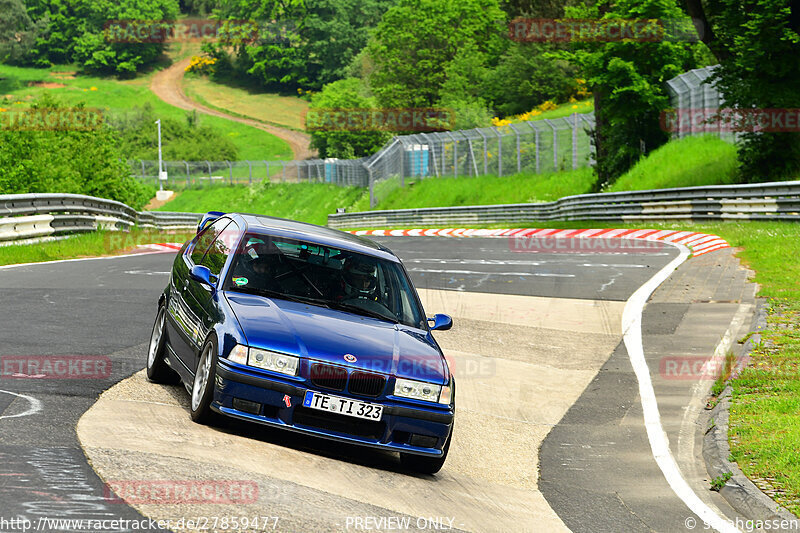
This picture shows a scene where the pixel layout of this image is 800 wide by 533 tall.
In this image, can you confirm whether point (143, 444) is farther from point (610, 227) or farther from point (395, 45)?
point (395, 45)

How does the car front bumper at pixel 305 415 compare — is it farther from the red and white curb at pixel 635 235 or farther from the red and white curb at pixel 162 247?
the red and white curb at pixel 162 247

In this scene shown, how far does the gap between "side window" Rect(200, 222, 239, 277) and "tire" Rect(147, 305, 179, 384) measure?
0.70 metres

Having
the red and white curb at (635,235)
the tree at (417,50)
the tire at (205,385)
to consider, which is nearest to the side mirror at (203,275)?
the tire at (205,385)

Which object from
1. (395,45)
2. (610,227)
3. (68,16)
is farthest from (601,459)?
(68,16)

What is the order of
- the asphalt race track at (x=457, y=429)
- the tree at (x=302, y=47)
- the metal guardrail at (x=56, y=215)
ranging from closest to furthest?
1. the asphalt race track at (x=457, y=429)
2. the metal guardrail at (x=56, y=215)
3. the tree at (x=302, y=47)

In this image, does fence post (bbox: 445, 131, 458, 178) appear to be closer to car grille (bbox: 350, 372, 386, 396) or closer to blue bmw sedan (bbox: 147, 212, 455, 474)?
blue bmw sedan (bbox: 147, 212, 455, 474)

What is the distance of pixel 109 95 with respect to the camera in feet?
500

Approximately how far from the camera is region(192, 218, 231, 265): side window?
9.04 m

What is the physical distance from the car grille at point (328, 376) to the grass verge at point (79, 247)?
14.5 m

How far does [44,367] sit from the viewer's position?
347 inches

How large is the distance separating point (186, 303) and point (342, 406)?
6.90 feet

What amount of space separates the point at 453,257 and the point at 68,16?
17511 cm

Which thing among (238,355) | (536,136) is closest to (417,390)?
(238,355)

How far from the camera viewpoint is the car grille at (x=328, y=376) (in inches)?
272
